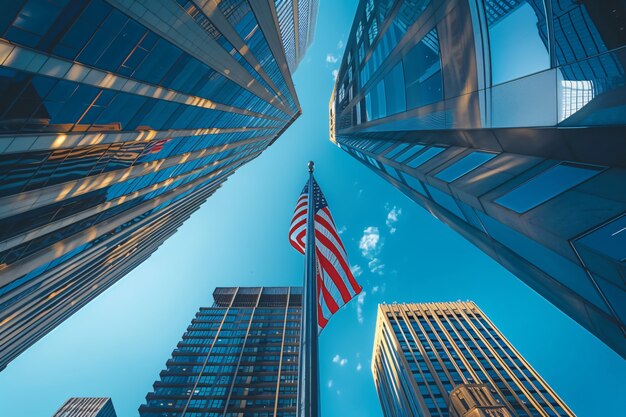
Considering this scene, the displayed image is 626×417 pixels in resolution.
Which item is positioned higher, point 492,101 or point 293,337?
point 492,101

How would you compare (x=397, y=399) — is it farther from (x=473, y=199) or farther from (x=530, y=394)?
(x=473, y=199)

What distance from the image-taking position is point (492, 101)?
813 cm

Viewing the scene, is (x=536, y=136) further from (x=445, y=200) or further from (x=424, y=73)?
(x=424, y=73)

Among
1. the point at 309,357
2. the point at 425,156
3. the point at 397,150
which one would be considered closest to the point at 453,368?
the point at 397,150

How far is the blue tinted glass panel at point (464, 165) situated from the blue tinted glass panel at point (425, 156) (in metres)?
1.86

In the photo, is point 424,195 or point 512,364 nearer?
point 424,195

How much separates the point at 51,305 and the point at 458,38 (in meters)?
53.9

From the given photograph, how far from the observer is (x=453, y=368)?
58.0m

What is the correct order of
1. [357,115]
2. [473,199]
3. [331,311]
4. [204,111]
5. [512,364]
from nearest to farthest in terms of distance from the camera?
[473,199]
[331,311]
[204,111]
[357,115]
[512,364]

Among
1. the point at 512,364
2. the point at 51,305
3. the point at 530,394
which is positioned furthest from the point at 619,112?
the point at 512,364

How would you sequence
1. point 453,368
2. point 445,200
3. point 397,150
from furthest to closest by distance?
point 453,368, point 397,150, point 445,200

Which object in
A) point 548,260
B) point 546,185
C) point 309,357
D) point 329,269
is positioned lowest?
point 548,260

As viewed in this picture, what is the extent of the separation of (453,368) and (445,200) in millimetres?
62722

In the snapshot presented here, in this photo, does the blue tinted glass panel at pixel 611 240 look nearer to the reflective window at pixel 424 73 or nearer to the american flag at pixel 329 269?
the american flag at pixel 329 269
